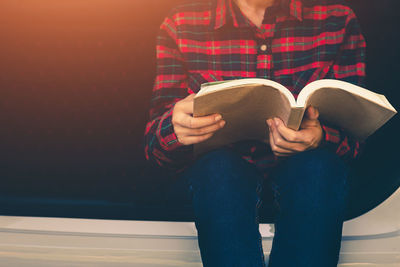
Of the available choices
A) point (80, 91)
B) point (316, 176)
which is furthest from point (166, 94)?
point (80, 91)

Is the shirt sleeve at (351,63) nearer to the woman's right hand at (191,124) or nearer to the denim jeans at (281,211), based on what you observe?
the denim jeans at (281,211)

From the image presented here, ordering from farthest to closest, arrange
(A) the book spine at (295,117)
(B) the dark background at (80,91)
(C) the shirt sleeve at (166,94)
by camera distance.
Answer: (B) the dark background at (80,91), (C) the shirt sleeve at (166,94), (A) the book spine at (295,117)

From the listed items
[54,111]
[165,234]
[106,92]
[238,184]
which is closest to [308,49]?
[238,184]

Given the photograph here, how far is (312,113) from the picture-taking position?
0.59 m

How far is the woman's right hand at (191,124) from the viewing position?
1.94 feet

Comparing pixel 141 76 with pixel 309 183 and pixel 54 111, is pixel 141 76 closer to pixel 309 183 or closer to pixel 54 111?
pixel 54 111

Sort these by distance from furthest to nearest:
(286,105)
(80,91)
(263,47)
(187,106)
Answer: (80,91), (263,47), (187,106), (286,105)

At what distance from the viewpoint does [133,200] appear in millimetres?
1031

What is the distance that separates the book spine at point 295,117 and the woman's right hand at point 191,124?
0.35 ft


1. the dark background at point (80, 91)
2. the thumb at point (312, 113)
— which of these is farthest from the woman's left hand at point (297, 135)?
the dark background at point (80, 91)

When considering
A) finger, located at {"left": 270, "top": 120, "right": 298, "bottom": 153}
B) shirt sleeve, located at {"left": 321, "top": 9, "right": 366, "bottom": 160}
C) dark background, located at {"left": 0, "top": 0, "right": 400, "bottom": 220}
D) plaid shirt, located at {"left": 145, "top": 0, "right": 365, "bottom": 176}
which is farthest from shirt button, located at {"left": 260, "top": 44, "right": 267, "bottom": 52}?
dark background, located at {"left": 0, "top": 0, "right": 400, "bottom": 220}

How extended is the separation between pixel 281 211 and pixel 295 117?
0.17 metres

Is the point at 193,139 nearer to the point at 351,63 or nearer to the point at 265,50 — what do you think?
the point at 265,50

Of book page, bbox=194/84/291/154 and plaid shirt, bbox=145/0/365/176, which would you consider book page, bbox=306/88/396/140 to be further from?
plaid shirt, bbox=145/0/365/176
